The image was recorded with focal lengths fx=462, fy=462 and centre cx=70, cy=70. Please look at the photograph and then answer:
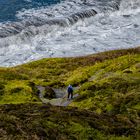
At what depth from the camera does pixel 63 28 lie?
383 feet

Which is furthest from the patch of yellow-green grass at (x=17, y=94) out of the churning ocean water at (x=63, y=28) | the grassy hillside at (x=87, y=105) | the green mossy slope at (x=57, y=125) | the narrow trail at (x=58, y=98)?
the churning ocean water at (x=63, y=28)

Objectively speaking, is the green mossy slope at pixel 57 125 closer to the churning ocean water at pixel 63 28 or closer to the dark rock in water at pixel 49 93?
the dark rock in water at pixel 49 93

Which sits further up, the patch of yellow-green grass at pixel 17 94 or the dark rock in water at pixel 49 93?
the patch of yellow-green grass at pixel 17 94

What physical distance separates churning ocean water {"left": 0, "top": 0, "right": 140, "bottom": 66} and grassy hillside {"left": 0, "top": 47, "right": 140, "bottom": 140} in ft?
77.8

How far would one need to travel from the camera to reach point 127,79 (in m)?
52.8

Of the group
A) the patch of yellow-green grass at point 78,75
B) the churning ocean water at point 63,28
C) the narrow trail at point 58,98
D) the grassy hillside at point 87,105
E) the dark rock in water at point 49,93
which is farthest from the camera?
the churning ocean water at point 63,28

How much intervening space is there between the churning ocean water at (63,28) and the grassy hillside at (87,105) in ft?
77.8

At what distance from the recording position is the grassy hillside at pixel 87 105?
1248 inches

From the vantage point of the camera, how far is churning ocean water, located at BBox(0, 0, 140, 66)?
105438 mm

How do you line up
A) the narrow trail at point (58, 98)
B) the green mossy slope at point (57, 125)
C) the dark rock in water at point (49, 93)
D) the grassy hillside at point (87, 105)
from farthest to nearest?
the dark rock in water at point (49, 93)
the narrow trail at point (58, 98)
the grassy hillside at point (87, 105)
the green mossy slope at point (57, 125)

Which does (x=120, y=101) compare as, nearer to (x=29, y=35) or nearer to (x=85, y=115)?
(x=85, y=115)

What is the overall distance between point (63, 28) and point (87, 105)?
72536mm

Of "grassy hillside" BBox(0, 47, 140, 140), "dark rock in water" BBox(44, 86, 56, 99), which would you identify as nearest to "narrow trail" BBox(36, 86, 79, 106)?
"dark rock in water" BBox(44, 86, 56, 99)

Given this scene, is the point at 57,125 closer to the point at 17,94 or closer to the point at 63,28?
the point at 17,94
